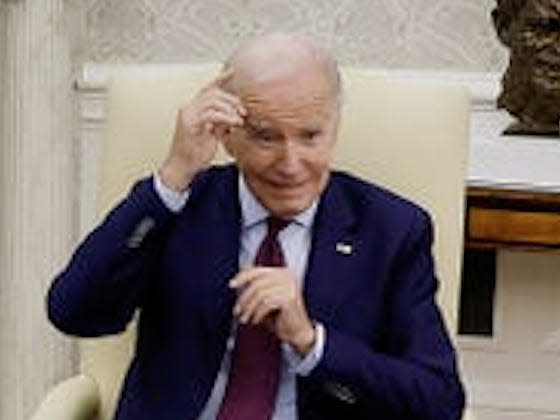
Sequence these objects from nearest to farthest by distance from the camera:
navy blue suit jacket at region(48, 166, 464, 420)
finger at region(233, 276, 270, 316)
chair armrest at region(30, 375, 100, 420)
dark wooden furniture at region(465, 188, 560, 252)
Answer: finger at region(233, 276, 270, 316), navy blue suit jacket at region(48, 166, 464, 420), chair armrest at region(30, 375, 100, 420), dark wooden furniture at region(465, 188, 560, 252)

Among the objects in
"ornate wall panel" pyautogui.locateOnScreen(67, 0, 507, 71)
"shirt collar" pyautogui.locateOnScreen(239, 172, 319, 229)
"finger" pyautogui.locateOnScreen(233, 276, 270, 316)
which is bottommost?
"finger" pyautogui.locateOnScreen(233, 276, 270, 316)

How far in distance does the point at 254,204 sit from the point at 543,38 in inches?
34.3

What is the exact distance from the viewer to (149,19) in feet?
9.60

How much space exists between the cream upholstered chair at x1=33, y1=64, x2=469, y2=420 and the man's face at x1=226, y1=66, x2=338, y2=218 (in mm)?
249

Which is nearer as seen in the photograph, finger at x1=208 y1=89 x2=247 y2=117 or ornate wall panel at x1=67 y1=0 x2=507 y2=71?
finger at x1=208 y1=89 x2=247 y2=117

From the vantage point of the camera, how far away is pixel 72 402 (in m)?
1.86

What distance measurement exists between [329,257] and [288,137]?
20 cm

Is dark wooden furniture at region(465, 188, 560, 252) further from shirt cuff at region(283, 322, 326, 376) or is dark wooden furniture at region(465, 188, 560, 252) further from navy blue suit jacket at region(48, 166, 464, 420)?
shirt cuff at region(283, 322, 326, 376)

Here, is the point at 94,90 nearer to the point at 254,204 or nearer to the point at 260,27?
the point at 260,27

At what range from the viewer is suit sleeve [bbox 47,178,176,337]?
5.49 feet

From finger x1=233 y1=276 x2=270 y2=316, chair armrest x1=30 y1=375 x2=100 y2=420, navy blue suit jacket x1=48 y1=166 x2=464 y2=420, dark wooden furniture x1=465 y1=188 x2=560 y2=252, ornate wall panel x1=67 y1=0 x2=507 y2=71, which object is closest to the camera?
finger x1=233 y1=276 x2=270 y2=316

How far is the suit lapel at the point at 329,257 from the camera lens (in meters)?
1.69

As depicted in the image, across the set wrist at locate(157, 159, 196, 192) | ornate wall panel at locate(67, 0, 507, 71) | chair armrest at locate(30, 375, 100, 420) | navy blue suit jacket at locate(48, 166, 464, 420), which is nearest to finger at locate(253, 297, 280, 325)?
navy blue suit jacket at locate(48, 166, 464, 420)

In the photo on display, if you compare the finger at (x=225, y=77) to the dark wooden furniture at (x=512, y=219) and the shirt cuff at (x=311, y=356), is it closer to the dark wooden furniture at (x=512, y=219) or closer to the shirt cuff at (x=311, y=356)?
the shirt cuff at (x=311, y=356)
